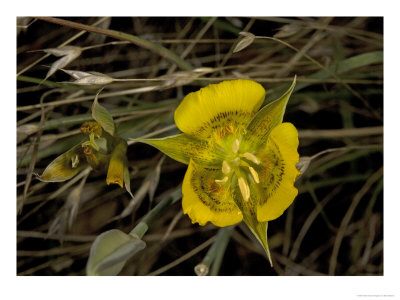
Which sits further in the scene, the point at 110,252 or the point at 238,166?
the point at 238,166

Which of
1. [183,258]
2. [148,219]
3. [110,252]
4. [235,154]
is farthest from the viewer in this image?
[183,258]

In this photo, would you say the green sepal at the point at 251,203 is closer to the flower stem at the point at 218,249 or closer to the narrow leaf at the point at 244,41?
the flower stem at the point at 218,249

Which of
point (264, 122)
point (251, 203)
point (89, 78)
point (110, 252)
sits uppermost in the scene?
point (89, 78)

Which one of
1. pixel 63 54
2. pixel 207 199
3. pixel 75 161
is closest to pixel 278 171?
pixel 207 199

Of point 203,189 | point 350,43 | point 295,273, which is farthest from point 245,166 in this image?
point 350,43

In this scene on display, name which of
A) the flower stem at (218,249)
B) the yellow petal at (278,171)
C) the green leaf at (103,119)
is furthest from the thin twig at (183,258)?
the green leaf at (103,119)

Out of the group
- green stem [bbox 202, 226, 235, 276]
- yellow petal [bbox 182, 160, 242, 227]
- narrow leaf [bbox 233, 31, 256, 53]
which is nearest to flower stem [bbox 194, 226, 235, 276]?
green stem [bbox 202, 226, 235, 276]

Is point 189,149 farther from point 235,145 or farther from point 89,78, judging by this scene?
point 89,78
